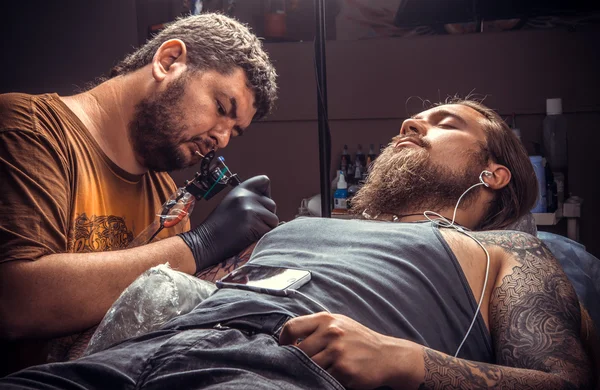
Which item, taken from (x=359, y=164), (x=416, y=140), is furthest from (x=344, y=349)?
(x=359, y=164)

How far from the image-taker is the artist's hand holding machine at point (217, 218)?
5.48 feet

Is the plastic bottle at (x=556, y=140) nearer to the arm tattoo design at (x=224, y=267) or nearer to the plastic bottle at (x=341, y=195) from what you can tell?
the plastic bottle at (x=341, y=195)

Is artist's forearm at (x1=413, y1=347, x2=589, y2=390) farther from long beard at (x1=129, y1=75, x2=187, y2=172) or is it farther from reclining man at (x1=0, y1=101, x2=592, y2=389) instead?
long beard at (x1=129, y1=75, x2=187, y2=172)

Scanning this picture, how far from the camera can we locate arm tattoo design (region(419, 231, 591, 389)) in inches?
41.1

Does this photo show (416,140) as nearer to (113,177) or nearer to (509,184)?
(509,184)

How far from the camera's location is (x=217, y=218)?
173cm

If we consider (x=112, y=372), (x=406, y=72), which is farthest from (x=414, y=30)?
(x=112, y=372)

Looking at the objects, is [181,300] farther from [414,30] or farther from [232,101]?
[414,30]

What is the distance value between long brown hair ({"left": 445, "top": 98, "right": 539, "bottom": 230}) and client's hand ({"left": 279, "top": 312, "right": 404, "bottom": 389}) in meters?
0.80

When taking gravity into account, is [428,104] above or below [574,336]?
above

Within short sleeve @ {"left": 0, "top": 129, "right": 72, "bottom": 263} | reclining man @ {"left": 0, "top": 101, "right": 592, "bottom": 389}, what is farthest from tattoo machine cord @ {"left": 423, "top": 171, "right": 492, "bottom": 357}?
short sleeve @ {"left": 0, "top": 129, "right": 72, "bottom": 263}

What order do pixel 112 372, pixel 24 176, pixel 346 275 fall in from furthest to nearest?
pixel 24 176
pixel 346 275
pixel 112 372

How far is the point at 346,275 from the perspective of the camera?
1.25 meters

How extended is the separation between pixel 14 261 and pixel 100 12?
95.8 inches
